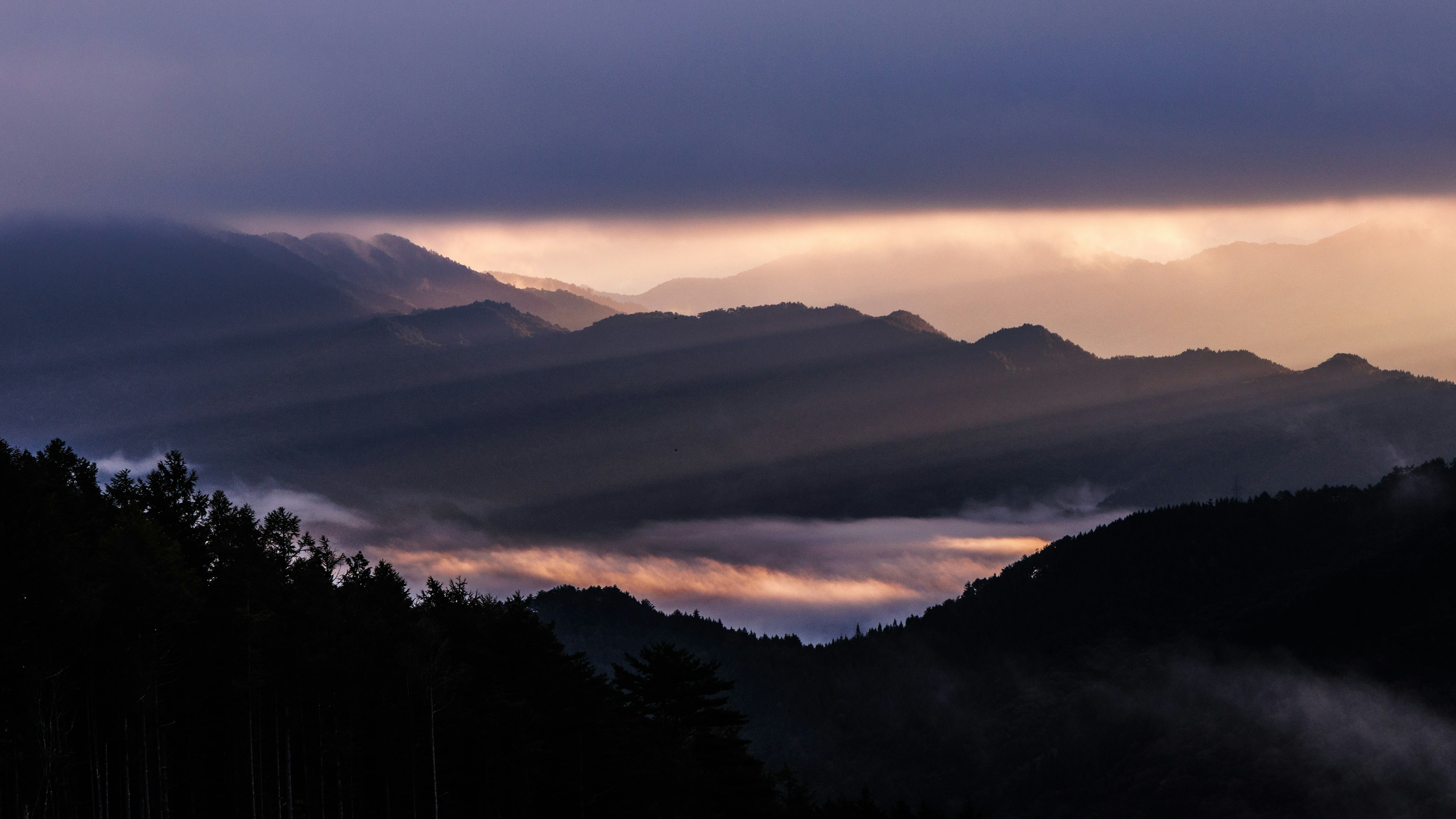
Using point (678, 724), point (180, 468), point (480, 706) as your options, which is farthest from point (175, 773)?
point (678, 724)

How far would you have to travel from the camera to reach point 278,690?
84250 millimetres

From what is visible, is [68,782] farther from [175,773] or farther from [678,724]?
[678,724]

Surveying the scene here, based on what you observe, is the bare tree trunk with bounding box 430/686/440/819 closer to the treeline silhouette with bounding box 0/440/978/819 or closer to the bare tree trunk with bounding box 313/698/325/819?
the treeline silhouette with bounding box 0/440/978/819

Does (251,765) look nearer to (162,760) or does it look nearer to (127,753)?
(162,760)

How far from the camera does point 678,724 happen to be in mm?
103812

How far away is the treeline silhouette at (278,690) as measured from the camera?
6775 centimetres

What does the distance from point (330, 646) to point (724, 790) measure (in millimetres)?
29862

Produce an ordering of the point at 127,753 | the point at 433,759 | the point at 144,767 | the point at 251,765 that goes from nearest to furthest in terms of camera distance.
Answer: the point at 127,753
the point at 144,767
the point at 251,765
the point at 433,759

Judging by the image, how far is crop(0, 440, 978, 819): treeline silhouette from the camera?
6775 cm

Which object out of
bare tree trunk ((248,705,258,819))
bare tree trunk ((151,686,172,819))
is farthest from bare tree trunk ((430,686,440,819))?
bare tree trunk ((151,686,172,819))

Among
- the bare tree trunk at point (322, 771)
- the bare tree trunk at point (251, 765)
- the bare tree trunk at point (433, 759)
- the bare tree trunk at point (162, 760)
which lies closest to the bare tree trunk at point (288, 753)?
the bare tree trunk at point (322, 771)

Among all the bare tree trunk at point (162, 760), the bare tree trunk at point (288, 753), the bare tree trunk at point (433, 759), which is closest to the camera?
the bare tree trunk at point (162, 760)

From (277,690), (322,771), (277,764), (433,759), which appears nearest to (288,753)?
(277,764)

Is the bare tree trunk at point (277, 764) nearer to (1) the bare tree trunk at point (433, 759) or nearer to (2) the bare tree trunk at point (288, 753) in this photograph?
(2) the bare tree trunk at point (288, 753)
